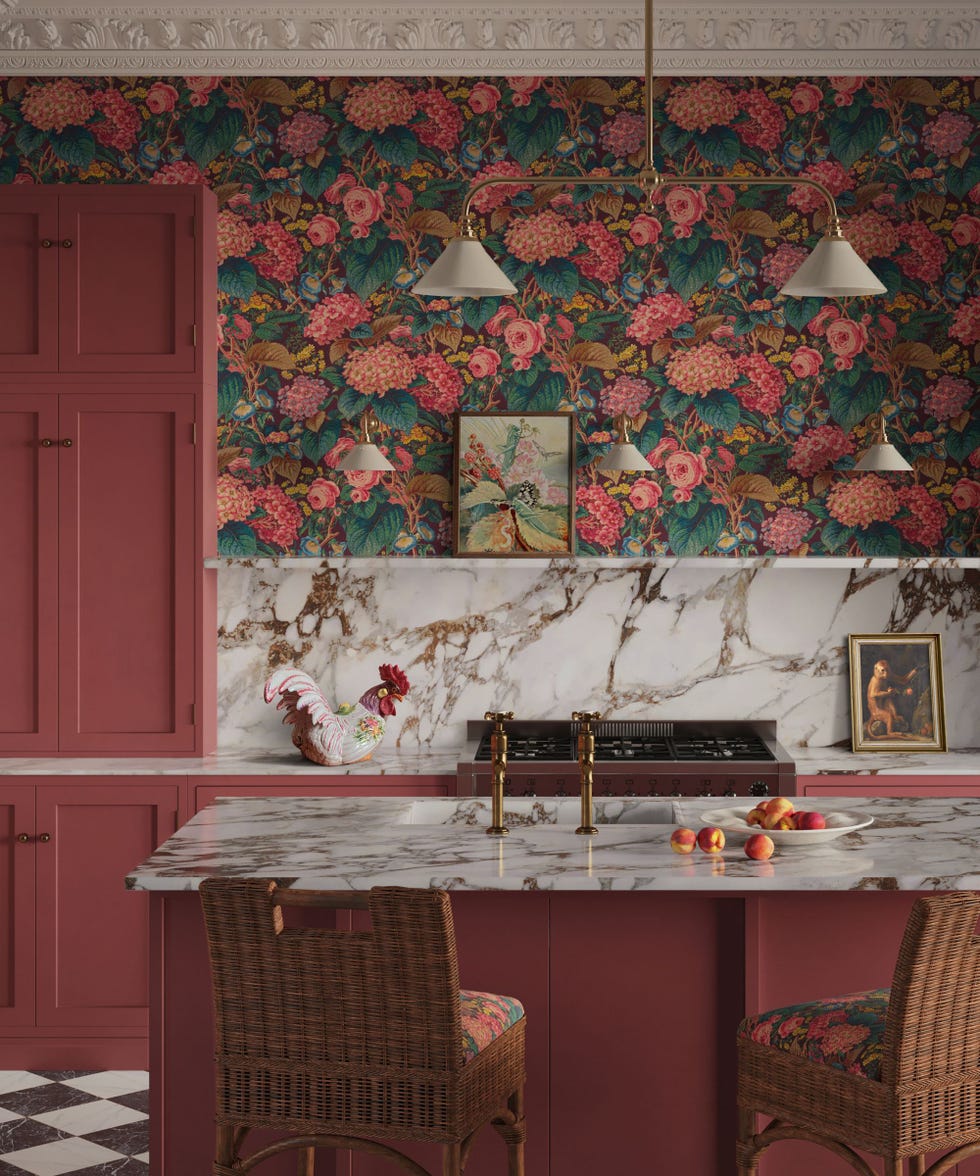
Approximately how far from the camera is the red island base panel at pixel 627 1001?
278 centimetres

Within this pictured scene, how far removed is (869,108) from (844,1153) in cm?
381

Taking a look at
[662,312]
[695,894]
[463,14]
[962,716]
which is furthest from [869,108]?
[695,894]

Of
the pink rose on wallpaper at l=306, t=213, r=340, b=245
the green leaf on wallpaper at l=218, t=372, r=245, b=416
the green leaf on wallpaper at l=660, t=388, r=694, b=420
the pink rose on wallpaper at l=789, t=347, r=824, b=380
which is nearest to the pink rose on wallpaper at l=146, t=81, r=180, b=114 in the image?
the pink rose on wallpaper at l=306, t=213, r=340, b=245

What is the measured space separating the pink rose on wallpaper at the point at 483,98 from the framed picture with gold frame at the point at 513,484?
1127mm

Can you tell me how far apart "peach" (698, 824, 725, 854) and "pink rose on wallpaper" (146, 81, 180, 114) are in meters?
3.49

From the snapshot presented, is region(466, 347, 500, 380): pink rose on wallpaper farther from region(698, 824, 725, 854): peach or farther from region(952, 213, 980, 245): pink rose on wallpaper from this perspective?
region(698, 824, 725, 854): peach

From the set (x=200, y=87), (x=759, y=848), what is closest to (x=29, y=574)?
(x=200, y=87)

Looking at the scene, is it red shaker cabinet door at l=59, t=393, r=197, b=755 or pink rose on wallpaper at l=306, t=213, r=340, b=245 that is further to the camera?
pink rose on wallpaper at l=306, t=213, r=340, b=245

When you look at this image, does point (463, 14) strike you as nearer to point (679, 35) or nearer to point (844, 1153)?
point (679, 35)

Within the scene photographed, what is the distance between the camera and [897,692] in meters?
4.88

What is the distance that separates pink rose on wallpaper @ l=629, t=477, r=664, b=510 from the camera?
16.2ft

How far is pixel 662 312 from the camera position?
16.1 feet

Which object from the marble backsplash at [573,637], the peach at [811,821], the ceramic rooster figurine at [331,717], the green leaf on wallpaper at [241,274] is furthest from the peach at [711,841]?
the green leaf on wallpaper at [241,274]

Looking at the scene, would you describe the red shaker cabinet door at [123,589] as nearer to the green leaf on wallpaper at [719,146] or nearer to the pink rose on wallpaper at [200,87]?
the pink rose on wallpaper at [200,87]
